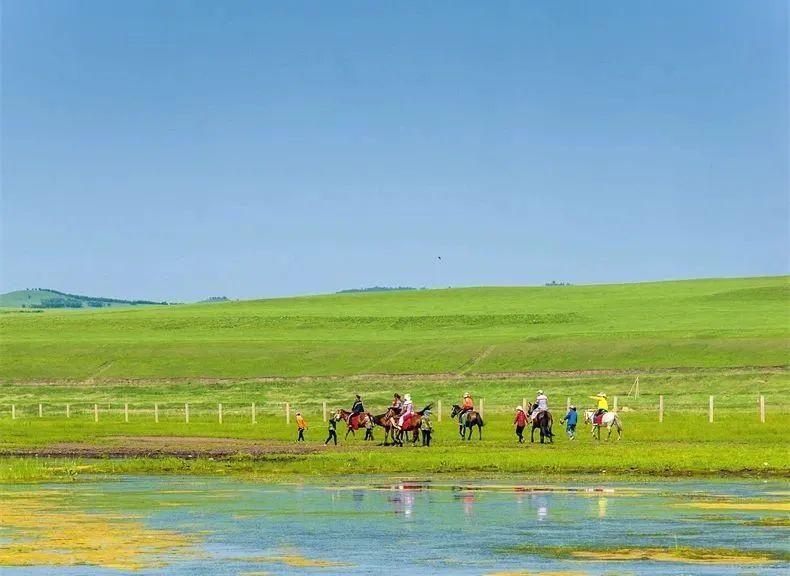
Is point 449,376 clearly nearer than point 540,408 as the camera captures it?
No

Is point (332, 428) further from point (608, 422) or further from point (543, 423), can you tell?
point (608, 422)

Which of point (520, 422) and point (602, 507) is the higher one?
point (520, 422)

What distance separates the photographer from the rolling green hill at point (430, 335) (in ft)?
382

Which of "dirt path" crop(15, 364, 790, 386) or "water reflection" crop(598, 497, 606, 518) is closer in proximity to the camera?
"water reflection" crop(598, 497, 606, 518)

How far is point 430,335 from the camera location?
137875 mm

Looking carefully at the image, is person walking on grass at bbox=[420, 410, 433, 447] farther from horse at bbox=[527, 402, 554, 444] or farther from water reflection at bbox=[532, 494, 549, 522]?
water reflection at bbox=[532, 494, 549, 522]

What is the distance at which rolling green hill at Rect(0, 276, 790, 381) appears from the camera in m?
116

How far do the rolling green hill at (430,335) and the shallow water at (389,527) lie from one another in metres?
67.5

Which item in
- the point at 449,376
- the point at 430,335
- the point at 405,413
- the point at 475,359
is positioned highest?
the point at 430,335

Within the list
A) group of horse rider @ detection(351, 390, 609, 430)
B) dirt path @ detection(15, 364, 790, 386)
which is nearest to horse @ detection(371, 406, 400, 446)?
group of horse rider @ detection(351, 390, 609, 430)

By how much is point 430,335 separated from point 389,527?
341 ft

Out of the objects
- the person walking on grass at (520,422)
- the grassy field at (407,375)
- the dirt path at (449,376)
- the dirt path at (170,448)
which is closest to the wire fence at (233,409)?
the grassy field at (407,375)

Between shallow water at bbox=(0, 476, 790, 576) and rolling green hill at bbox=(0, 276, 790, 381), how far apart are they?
221 ft

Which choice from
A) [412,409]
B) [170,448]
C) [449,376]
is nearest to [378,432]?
[412,409]
